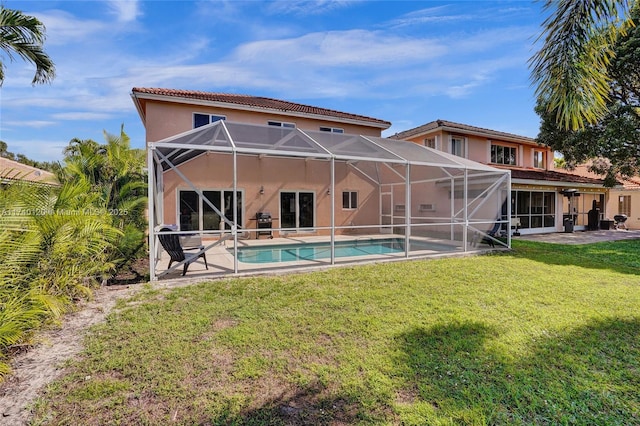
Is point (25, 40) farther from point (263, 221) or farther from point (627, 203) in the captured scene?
point (627, 203)

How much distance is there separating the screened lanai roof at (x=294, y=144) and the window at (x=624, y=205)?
20.0m

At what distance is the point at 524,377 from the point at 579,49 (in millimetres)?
5525

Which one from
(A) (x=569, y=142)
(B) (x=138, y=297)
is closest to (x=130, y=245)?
(B) (x=138, y=297)

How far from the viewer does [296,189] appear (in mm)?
15453

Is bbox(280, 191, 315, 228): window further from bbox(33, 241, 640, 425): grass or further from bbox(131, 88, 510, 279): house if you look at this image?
bbox(33, 241, 640, 425): grass

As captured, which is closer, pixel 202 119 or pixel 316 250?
pixel 316 250

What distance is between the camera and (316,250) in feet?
38.1

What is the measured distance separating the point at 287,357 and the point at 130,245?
5.88m

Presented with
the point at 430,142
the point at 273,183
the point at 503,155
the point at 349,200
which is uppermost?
the point at 430,142

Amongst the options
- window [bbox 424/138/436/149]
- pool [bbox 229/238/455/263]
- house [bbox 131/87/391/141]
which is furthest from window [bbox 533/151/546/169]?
pool [bbox 229/238/455/263]

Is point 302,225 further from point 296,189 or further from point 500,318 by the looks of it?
point 500,318

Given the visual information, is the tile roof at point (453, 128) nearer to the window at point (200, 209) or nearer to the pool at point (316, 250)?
the pool at point (316, 250)

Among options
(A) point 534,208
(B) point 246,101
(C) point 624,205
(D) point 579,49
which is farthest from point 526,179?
(B) point 246,101

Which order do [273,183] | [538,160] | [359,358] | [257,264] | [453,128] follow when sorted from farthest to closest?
[538,160] → [453,128] → [273,183] → [257,264] → [359,358]
